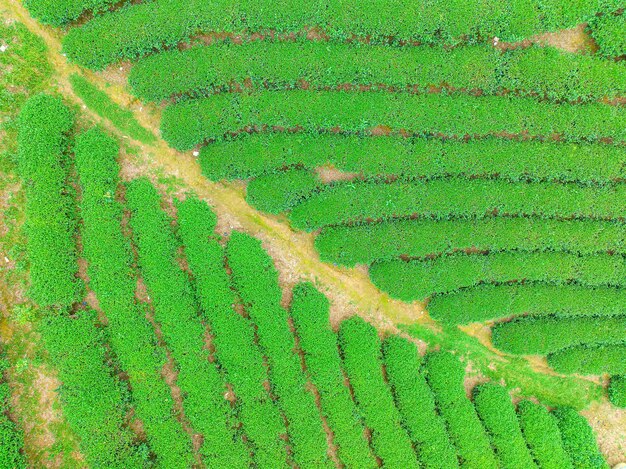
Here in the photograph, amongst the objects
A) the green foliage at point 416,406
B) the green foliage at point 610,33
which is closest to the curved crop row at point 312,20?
the green foliage at point 610,33

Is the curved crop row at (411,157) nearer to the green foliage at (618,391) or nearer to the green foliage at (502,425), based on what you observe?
the green foliage at (618,391)

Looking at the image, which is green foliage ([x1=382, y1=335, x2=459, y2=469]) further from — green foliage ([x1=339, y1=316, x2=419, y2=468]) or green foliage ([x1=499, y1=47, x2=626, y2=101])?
green foliage ([x1=499, y1=47, x2=626, y2=101])

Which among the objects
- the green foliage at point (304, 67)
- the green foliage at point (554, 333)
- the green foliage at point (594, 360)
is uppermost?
the green foliage at point (304, 67)

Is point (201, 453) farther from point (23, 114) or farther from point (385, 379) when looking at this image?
point (23, 114)

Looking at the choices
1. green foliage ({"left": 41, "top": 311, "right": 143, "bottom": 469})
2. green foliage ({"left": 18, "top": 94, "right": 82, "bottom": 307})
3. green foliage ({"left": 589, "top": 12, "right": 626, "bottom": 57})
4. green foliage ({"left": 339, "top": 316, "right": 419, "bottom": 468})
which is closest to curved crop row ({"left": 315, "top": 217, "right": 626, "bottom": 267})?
green foliage ({"left": 339, "top": 316, "right": 419, "bottom": 468})

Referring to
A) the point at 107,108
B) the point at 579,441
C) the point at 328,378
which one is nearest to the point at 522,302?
the point at 579,441

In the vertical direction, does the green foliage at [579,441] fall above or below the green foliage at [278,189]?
below

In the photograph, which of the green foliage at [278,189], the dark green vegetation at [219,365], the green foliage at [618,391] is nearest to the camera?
the dark green vegetation at [219,365]

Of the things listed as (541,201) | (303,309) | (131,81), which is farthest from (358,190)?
(131,81)
